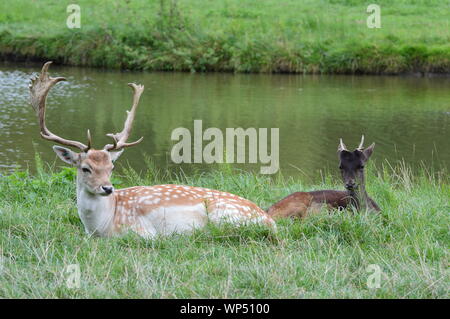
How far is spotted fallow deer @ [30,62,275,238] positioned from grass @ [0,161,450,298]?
208 millimetres

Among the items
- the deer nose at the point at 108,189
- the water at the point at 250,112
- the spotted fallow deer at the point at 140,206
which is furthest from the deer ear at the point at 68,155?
the water at the point at 250,112

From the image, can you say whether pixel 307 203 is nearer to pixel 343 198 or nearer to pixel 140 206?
pixel 343 198

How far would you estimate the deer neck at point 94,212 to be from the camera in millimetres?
6473

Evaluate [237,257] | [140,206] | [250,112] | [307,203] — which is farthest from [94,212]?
[250,112]

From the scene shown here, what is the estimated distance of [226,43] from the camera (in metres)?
24.3

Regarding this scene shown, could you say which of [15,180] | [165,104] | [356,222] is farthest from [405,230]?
[165,104]

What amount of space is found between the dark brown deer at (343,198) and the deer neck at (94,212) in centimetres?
158

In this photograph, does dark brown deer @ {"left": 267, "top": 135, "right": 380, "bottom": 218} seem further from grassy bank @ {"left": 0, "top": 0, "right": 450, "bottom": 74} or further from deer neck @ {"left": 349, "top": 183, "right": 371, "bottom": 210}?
grassy bank @ {"left": 0, "top": 0, "right": 450, "bottom": 74}

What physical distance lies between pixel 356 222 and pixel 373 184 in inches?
88.8

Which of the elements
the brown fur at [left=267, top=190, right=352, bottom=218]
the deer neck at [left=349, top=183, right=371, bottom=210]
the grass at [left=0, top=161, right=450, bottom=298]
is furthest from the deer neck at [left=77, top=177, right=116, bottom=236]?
the deer neck at [left=349, top=183, right=371, bottom=210]

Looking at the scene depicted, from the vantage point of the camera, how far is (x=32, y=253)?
557 cm

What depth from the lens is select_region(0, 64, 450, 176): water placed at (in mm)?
14102

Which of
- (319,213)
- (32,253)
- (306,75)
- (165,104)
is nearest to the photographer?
(32,253)

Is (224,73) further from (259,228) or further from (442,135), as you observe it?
(259,228)
